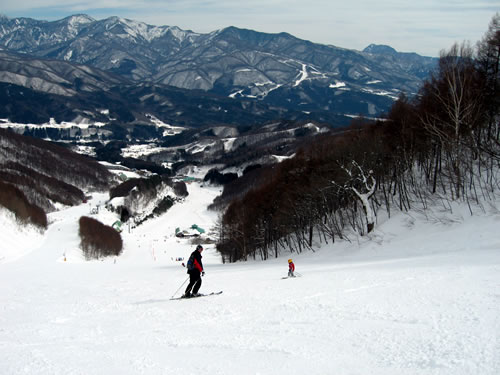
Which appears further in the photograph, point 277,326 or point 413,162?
point 413,162

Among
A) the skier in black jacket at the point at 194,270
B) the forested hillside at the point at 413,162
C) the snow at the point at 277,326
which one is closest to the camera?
the snow at the point at 277,326

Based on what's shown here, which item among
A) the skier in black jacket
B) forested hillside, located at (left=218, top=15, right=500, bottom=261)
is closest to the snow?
the skier in black jacket

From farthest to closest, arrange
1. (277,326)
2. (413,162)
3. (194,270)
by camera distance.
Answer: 1. (413,162)
2. (194,270)
3. (277,326)

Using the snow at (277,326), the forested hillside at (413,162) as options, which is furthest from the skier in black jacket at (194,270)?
the forested hillside at (413,162)

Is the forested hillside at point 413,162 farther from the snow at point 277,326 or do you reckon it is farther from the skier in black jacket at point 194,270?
Result: the skier in black jacket at point 194,270

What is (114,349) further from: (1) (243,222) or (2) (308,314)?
(1) (243,222)

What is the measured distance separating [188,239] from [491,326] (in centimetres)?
12253

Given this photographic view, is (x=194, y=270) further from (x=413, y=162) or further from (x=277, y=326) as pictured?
(x=413, y=162)

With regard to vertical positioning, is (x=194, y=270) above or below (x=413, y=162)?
below

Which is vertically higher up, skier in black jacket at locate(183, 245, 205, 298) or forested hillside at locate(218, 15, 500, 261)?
forested hillside at locate(218, 15, 500, 261)

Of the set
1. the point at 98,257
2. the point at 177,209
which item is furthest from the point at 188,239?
the point at 177,209

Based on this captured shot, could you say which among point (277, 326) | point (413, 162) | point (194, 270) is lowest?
point (277, 326)

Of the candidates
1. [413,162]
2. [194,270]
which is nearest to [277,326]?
[194,270]

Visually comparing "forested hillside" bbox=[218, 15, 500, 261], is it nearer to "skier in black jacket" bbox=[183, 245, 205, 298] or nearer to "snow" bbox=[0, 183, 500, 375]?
"snow" bbox=[0, 183, 500, 375]
